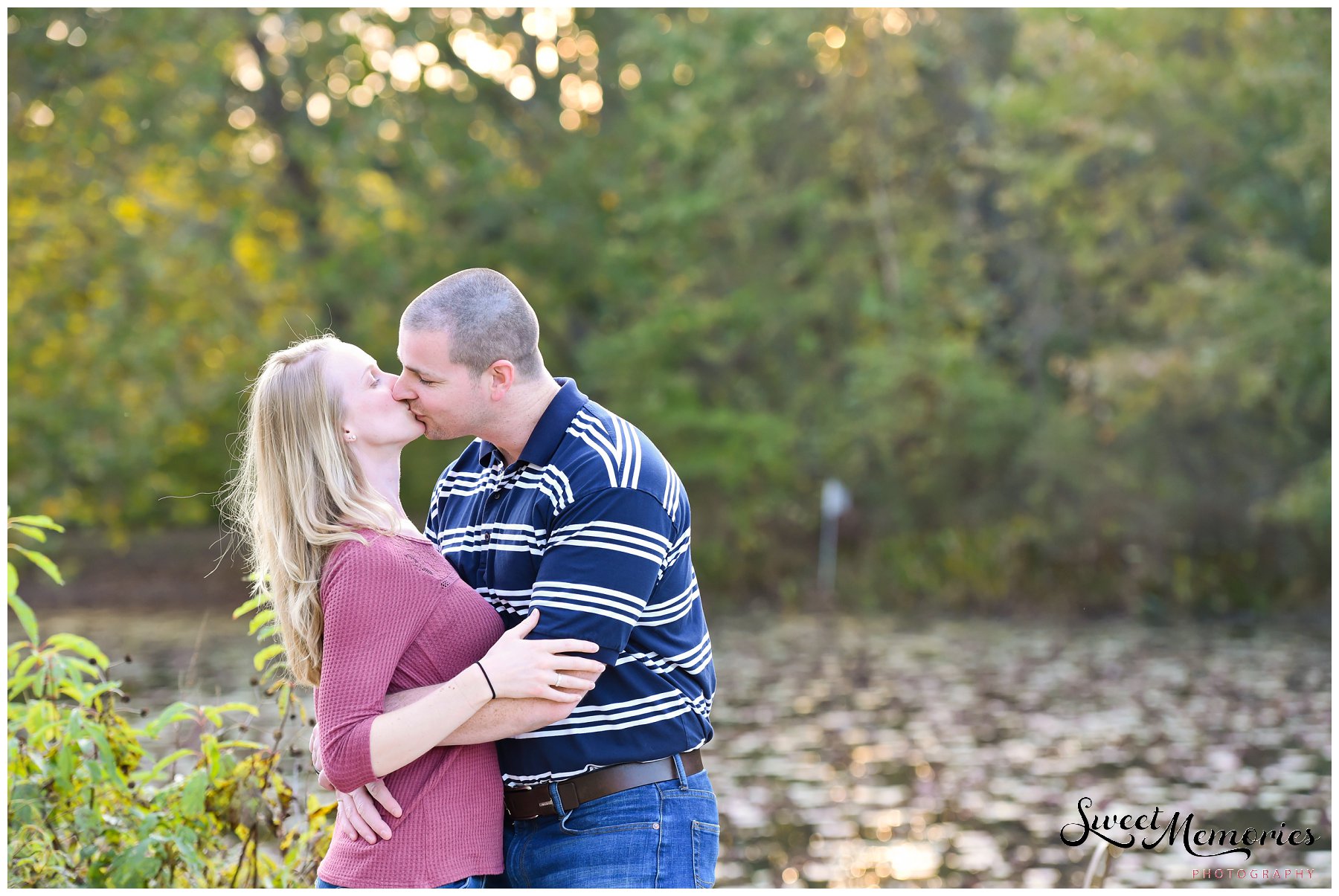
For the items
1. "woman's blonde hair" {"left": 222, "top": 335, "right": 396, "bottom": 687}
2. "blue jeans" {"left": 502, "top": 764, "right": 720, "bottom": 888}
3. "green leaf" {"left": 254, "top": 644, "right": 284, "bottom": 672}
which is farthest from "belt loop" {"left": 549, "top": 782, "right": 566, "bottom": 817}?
"green leaf" {"left": 254, "top": 644, "right": 284, "bottom": 672}

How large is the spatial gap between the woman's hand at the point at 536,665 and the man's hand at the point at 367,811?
324mm

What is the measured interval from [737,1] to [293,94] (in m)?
10.0

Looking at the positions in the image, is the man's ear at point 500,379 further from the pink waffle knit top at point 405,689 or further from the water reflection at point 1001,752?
the water reflection at point 1001,752

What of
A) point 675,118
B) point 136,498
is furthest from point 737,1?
point 136,498

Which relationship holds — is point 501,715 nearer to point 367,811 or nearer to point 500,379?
point 367,811

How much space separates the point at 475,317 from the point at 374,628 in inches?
25.7

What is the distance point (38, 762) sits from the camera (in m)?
3.80

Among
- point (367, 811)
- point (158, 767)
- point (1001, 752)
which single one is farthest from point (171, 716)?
point (1001, 752)

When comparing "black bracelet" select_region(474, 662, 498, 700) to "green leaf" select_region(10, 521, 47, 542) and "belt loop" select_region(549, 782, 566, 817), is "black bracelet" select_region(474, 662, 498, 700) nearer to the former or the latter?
"belt loop" select_region(549, 782, 566, 817)

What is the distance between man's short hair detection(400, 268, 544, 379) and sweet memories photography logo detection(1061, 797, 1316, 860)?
5.92 m

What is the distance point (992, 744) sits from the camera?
1096 centimetres

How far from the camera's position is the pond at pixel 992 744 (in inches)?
309

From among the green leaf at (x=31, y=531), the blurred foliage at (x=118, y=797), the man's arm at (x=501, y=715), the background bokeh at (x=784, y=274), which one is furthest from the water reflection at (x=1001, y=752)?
the man's arm at (x=501, y=715)

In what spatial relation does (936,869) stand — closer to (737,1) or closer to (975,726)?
(975,726)
